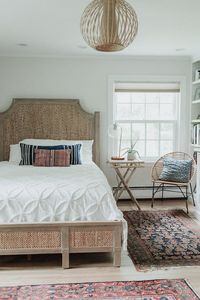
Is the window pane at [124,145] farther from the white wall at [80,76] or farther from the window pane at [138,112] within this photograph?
the window pane at [138,112]

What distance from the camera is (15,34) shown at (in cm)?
414

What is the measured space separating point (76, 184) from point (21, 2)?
66.8 inches

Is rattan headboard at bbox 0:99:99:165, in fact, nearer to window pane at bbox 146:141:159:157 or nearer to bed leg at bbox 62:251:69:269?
→ window pane at bbox 146:141:159:157

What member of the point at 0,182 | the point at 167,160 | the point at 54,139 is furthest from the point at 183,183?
the point at 0,182

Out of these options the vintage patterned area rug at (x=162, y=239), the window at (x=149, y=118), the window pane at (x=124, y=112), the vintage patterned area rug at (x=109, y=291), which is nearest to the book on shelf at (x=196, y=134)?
the window at (x=149, y=118)

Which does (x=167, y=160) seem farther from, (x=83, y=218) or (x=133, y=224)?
(x=83, y=218)

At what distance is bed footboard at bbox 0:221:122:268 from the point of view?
9.66ft

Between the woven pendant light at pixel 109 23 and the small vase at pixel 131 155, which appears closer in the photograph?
the woven pendant light at pixel 109 23

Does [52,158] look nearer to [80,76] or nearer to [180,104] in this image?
[80,76]

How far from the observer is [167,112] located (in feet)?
18.7

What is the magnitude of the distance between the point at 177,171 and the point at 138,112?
4.03ft

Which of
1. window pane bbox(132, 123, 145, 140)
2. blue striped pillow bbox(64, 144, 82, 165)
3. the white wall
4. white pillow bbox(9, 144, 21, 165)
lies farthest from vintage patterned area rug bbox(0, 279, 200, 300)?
window pane bbox(132, 123, 145, 140)

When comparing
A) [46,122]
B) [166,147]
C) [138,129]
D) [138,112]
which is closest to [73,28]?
[46,122]

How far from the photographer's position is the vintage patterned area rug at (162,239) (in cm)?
319
